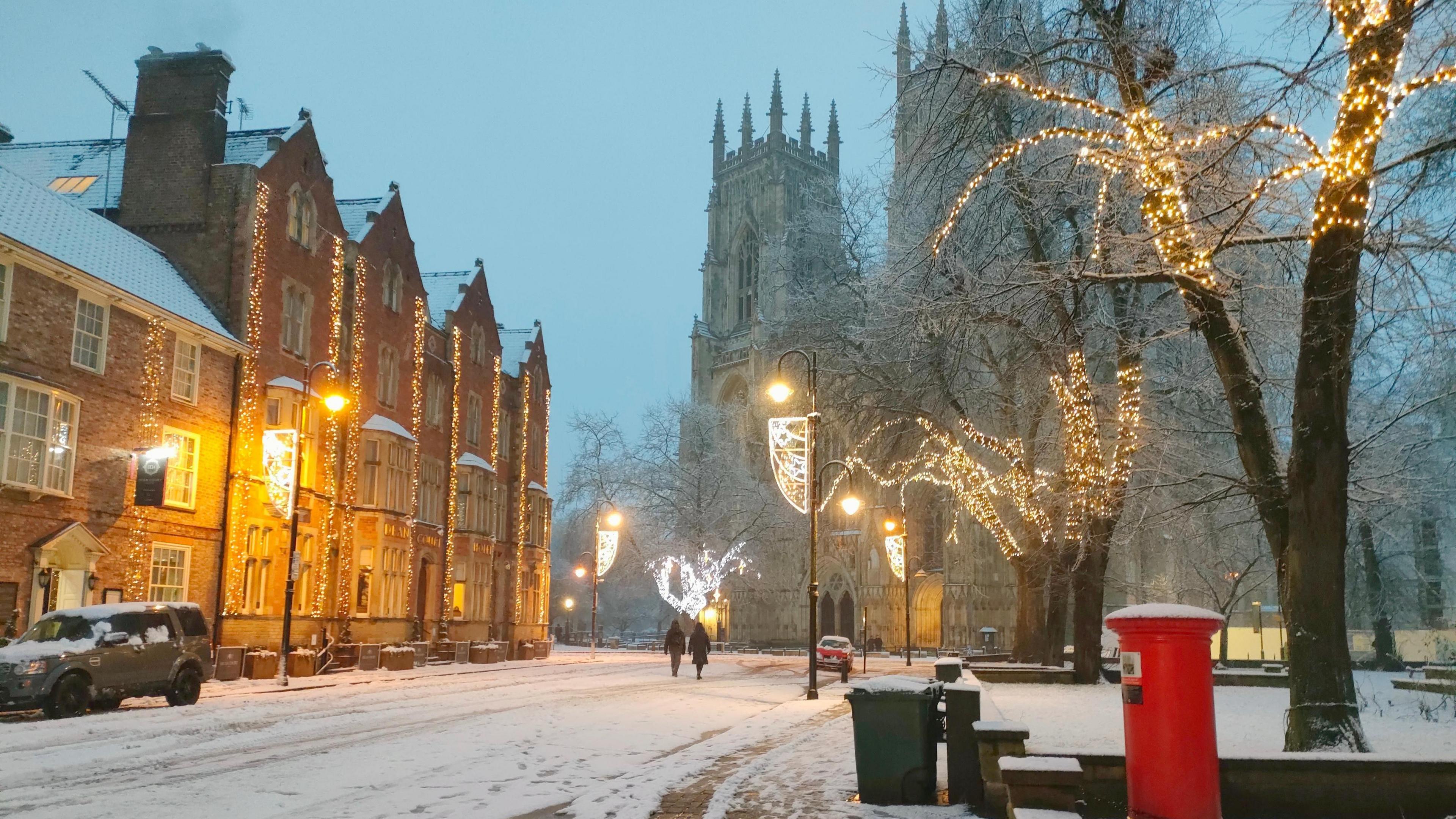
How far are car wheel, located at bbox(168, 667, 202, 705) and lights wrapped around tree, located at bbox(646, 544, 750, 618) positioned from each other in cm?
4148

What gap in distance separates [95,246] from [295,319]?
7448 mm

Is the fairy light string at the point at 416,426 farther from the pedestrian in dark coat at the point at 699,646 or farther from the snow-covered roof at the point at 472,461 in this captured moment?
the pedestrian in dark coat at the point at 699,646

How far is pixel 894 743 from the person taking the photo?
33.9ft

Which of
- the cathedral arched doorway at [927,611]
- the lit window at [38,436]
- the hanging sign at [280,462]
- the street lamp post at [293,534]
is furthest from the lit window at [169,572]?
the cathedral arched doorway at [927,611]

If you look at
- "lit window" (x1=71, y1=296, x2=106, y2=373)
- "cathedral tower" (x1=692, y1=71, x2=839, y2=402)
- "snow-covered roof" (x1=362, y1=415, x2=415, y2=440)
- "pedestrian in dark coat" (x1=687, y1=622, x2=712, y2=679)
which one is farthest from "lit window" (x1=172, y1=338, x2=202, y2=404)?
"cathedral tower" (x1=692, y1=71, x2=839, y2=402)

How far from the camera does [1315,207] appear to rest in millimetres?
10914

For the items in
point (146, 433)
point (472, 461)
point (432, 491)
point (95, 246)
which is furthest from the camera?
point (472, 461)

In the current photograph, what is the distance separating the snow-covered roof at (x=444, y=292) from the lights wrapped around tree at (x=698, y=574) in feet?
66.0

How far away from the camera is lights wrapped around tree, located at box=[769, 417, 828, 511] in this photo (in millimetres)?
25906

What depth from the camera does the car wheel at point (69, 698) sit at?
17.4 m

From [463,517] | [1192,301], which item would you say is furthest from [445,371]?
[1192,301]

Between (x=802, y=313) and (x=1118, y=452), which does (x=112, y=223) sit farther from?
(x=1118, y=452)

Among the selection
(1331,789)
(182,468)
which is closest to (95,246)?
(182,468)

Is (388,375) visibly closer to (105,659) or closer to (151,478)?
(151,478)
